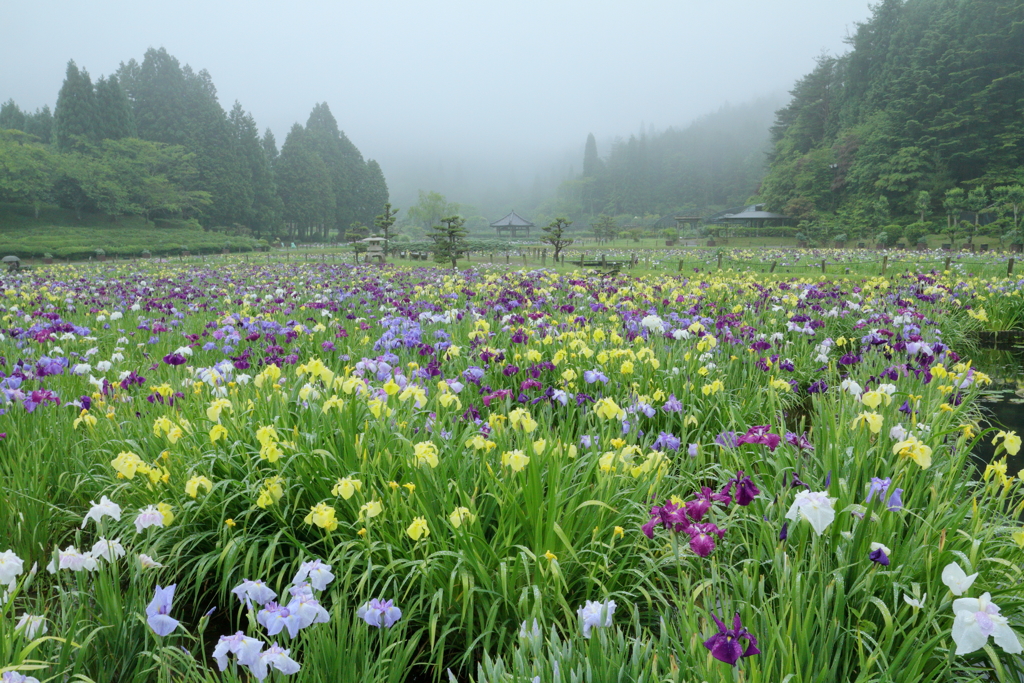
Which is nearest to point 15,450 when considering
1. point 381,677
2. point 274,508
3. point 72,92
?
point 274,508

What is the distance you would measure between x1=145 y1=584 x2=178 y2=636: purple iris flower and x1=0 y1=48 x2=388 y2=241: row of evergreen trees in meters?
58.6

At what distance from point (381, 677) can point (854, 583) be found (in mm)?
1631

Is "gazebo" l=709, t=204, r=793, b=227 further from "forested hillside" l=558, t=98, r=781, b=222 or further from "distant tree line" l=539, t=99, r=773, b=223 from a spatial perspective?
"forested hillside" l=558, t=98, r=781, b=222

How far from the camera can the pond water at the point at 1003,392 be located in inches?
186

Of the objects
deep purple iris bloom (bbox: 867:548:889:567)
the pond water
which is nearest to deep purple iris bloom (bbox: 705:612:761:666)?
→ deep purple iris bloom (bbox: 867:548:889:567)

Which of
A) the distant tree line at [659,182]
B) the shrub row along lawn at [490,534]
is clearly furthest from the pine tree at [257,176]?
the shrub row along lawn at [490,534]

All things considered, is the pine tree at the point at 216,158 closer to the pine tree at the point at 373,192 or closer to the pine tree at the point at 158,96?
the pine tree at the point at 158,96

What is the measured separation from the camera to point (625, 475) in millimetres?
2654

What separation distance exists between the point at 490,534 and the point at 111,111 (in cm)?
7001

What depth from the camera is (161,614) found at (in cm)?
146

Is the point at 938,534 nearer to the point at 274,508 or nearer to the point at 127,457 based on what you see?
the point at 274,508

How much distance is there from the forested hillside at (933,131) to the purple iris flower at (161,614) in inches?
1935

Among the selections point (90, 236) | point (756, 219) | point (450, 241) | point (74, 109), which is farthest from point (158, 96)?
point (756, 219)

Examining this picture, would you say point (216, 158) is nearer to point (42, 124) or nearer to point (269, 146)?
point (269, 146)
